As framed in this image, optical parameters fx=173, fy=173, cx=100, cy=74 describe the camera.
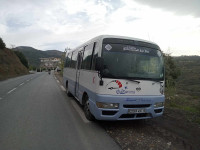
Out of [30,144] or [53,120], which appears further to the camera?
[53,120]

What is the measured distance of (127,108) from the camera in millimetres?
4750

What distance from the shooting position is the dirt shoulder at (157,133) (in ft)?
13.3

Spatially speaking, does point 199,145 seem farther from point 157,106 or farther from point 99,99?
point 99,99

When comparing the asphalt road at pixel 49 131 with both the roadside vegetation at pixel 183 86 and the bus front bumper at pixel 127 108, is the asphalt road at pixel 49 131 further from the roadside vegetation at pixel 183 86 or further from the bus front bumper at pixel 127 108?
the roadside vegetation at pixel 183 86

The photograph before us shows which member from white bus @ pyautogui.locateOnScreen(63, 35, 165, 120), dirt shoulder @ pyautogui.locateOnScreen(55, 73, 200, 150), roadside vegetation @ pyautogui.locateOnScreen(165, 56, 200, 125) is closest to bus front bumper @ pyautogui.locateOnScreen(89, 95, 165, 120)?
white bus @ pyautogui.locateOnScreen(63, 35, 165, 120)

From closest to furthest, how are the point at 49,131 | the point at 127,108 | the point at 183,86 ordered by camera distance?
the point at 49,131 < the point at 127,108 < the point at 183,86

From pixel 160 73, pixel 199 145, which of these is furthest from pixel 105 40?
pixel 199 145

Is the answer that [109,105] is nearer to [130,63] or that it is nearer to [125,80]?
[125,80]

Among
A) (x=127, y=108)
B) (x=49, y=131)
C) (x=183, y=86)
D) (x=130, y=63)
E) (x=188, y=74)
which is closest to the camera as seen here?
(x=49, y=131)

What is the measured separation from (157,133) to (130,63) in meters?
2.10

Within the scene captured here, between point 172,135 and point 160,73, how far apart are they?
5.85 ft

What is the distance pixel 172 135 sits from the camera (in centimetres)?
470

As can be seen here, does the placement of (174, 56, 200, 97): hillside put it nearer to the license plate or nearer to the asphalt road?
the license plate

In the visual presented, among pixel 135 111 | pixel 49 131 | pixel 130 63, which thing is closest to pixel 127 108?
pixel 135 111
